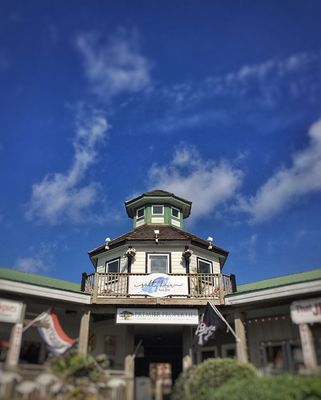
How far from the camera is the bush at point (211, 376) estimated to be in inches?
484

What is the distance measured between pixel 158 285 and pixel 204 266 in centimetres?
437

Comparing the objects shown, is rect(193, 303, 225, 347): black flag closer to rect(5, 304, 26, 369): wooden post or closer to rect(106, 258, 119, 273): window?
rect(106, 258, 119, 273): window

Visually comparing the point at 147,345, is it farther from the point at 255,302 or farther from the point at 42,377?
the point at 42,377

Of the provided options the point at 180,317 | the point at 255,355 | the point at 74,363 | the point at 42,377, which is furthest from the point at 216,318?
the point at 42,377

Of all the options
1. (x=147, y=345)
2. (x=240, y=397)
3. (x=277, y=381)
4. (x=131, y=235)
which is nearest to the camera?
(x=240, y=397)

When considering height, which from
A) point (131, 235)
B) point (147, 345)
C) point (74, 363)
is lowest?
point (74, 363)

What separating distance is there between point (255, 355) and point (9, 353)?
33.2 ft

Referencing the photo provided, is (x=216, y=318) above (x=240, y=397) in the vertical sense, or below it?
above

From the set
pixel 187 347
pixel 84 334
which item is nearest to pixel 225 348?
pixel 187 347

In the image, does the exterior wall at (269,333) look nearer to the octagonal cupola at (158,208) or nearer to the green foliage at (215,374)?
the green foliage at (215,374)

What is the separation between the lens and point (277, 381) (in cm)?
1128

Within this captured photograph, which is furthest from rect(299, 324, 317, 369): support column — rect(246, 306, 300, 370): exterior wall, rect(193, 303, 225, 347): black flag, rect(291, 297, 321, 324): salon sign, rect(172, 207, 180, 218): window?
rect(172, 207, 180, 218): window

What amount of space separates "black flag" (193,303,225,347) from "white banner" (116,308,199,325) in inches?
22.9

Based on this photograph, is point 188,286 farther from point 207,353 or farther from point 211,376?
point 211,376
